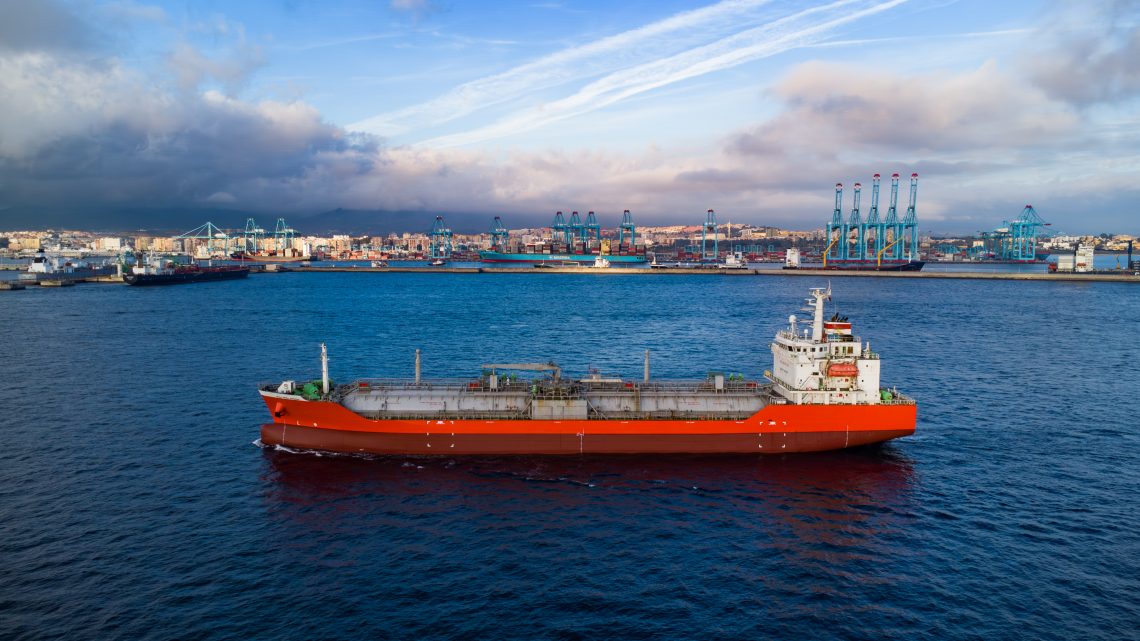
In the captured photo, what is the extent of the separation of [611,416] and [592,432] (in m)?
1.26

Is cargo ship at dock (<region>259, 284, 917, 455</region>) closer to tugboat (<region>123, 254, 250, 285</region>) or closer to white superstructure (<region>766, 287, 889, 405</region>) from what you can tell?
white superstructure (<region>766, 287, 889, 405</region>)

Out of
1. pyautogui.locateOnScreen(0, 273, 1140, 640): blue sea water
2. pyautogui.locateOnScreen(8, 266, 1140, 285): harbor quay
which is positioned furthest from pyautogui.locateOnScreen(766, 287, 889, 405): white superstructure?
pyautogui.locateOnScreen(8, 266, 1140, 285): harbor quay

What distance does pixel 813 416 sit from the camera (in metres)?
31.7

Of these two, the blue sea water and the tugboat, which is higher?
the tugboat

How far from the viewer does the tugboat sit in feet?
467

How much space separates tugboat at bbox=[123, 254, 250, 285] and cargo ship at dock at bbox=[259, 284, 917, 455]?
5352 inches

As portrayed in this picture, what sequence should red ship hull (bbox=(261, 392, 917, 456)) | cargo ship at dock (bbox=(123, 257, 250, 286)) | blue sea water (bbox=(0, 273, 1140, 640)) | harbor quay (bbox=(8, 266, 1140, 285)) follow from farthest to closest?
harbor quay (bbox=(8, 266, 1140, 285)) < cargo ship at dock (bbox=(123, 257, 250, 286)) < red ship hull (bbox=(261, 392, 917, 456)) < blue sea water (bbox=(0, 273, 1140, 640))

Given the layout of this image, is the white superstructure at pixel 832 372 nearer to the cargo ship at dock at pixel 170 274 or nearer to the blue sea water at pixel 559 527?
the blue sea water at pixel 559 527

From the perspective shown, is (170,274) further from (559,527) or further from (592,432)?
(559,527)

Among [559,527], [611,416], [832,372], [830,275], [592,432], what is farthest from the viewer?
[830,275]

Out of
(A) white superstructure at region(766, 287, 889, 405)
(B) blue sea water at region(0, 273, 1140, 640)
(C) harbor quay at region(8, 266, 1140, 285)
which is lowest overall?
(B) blue sea water at region(0, 273, 1140, 640)

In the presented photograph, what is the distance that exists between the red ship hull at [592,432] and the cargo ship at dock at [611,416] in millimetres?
50

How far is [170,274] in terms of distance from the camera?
150250 mm

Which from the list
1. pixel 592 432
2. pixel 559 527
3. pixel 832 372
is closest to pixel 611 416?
pixel 592 432
